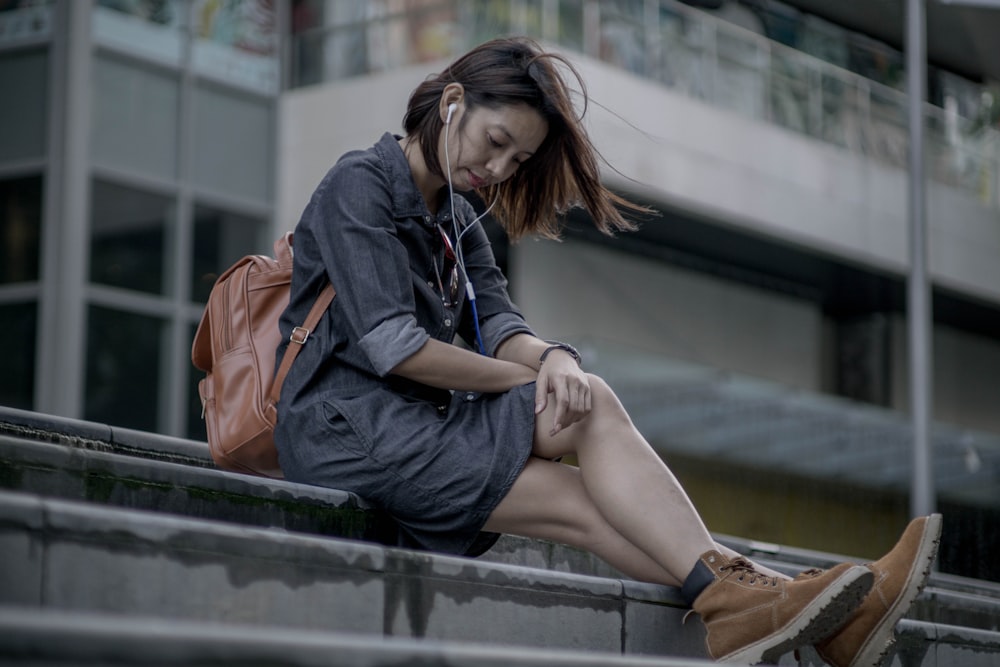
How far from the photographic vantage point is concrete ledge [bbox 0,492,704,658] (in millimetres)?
2314

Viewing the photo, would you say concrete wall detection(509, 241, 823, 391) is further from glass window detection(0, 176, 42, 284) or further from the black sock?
the black sock

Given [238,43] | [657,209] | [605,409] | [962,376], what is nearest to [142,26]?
[238,43]

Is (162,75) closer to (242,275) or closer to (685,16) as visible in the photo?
(685,16)

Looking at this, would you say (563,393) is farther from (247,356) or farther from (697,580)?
(247,356)

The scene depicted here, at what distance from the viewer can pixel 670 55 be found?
48.0 feet

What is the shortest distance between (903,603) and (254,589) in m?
1.47

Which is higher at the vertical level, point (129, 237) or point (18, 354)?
point (129, 237)

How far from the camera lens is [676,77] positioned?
14680mm

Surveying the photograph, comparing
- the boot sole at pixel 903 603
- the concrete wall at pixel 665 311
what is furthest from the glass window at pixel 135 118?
the boot sole at pixel 903 603

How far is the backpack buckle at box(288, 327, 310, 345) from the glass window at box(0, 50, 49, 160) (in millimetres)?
10031

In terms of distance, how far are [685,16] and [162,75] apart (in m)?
4.88

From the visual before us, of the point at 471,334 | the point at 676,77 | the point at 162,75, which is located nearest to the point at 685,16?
the point at 676,77

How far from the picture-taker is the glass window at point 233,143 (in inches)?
544

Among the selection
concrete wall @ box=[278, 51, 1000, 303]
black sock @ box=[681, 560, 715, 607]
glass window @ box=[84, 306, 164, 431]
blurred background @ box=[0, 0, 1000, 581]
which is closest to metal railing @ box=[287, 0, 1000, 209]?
blurred background @ box=[0, 0, 1000, 581]
